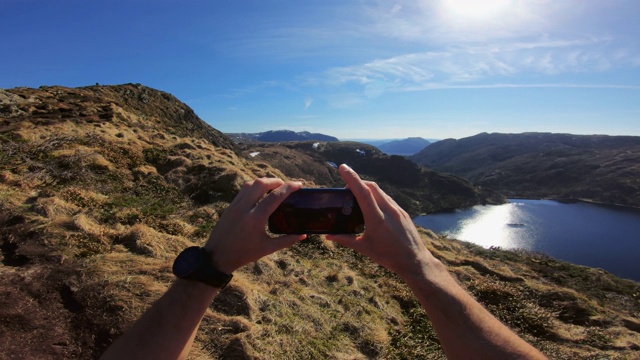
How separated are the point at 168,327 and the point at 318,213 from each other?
157 cm

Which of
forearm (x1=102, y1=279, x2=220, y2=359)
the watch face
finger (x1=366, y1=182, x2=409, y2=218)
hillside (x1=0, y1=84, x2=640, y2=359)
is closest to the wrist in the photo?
finger (x1=366, y1=182, x2=409, y2=218)

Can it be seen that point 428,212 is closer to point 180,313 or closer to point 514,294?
point 514,294

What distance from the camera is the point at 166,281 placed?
8656 millimetres

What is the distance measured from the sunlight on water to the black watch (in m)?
121

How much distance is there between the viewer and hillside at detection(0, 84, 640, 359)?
7195 millimetres

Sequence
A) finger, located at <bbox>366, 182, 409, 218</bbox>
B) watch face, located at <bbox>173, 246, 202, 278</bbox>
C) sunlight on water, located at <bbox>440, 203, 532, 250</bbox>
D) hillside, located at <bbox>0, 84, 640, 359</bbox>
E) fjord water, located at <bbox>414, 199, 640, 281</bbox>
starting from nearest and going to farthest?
watch face, located at <bbox>173, 246, 202, 278</bbox> → finger, located at <bbox>366, 182, 409, 218</bbox> → hillside, located at <bbox>0, 84, 640, 359</bbox> → fjord water, located at <bbox>414, 199, 640, 281</bbox> → sunlight on water, located at <bbox>440, 203, 532, 250</bbox>

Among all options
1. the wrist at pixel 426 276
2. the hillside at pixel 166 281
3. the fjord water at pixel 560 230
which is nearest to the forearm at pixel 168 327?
the wrist at pixel 426 276

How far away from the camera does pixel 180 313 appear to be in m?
2.23

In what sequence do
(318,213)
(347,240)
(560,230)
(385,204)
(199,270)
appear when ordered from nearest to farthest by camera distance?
1. (199,270)
2. (385,204)
3. (347,240)
4. (318,213)
5. (560,230)

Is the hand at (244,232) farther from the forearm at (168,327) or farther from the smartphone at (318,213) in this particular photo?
the smartphone at (318,213)

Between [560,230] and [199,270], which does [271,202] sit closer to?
[199,270]

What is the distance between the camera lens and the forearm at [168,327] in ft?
7.06

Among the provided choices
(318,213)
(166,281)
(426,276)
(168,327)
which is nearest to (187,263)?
(168,327)

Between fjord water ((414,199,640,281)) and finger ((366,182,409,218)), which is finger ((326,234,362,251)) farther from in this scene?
fjord water ((414,199,640,281))
